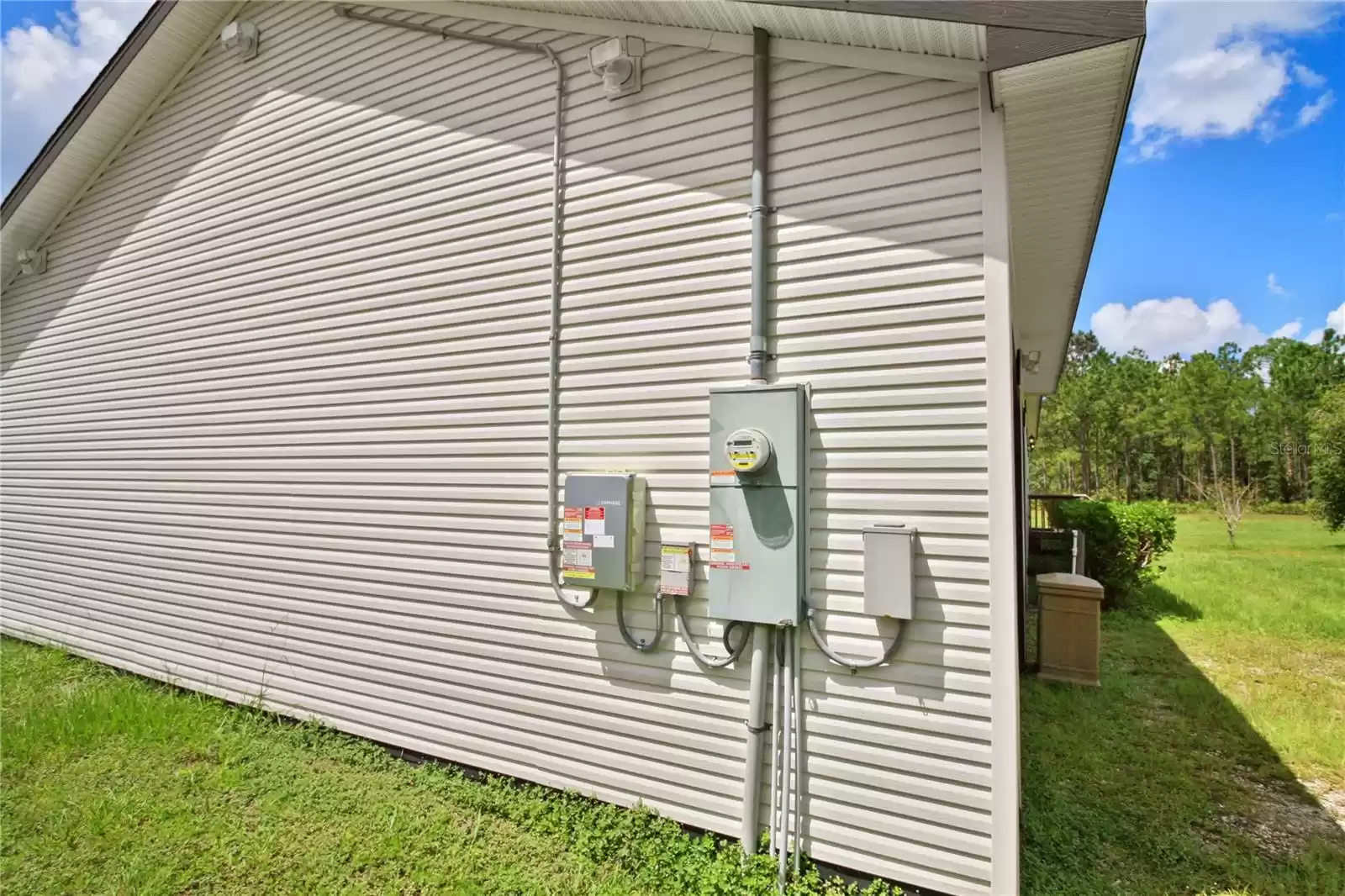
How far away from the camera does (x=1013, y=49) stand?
2.15 m

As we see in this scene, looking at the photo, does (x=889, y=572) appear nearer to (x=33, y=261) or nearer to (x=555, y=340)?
(x=555, y=340)

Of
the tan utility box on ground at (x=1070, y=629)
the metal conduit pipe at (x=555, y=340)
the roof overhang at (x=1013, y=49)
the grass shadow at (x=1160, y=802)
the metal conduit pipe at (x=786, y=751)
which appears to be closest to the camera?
the roof overhang at (x=1013, y=49)

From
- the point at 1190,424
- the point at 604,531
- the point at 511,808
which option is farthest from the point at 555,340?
the point at 1190,424

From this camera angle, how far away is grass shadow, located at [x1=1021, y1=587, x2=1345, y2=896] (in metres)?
2.66

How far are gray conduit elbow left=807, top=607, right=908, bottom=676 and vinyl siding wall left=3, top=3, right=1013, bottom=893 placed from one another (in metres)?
0.05

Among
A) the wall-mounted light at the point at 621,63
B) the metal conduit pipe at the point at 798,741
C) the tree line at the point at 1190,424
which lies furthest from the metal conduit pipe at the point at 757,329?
the tree line at the point at 1190,424

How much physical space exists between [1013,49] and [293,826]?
460 centimetres

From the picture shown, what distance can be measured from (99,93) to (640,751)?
6.97 m

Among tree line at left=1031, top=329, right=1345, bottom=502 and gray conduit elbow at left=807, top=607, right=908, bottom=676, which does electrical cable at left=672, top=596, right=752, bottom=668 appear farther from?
tree line at left=1031, top=329, right=1345, bottom=502

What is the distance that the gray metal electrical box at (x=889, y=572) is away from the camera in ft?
7.91

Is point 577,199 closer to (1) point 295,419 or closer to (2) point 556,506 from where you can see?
(2) point 556,506

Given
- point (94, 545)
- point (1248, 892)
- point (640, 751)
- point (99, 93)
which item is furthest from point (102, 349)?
point (1248, 892)

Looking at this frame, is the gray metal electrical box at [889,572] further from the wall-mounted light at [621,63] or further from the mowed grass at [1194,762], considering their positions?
the wall-mounted light at [621,63]

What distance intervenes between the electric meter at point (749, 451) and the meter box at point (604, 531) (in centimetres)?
60
